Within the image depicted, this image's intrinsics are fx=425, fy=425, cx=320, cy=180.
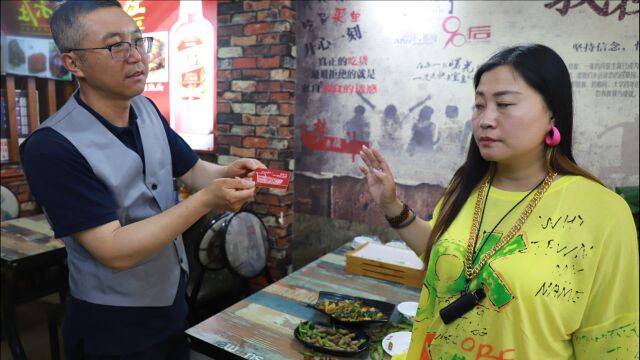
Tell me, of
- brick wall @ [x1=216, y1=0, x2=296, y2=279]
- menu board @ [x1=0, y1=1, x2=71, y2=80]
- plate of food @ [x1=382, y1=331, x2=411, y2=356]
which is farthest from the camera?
menu board @ [x1=0, y1=1, x2=71, y2=80]

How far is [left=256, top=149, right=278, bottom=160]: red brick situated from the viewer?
3062mm

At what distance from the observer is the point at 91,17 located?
132 centimetres

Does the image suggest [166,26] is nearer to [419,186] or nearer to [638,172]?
[419,186]

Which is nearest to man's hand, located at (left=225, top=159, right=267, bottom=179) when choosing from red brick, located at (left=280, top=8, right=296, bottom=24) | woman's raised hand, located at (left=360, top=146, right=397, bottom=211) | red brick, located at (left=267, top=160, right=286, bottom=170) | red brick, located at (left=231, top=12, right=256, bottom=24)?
woman's raised hand, located at (left=360, top=146, right=397, bottom=211)

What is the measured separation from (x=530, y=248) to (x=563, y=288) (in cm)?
11

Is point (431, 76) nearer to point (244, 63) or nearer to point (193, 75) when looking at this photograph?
point (244, 63)

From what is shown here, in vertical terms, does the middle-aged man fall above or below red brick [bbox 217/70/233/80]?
below

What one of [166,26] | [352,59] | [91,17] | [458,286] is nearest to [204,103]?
[166,26]

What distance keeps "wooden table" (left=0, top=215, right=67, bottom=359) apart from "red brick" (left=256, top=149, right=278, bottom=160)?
1.38 meters

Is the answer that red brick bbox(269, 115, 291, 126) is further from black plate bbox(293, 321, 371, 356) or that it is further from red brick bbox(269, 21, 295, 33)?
black plate bbox(293, 321, 371, 356)

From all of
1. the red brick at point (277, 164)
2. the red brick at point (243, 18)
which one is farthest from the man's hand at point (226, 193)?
the red brick at point (243, 18)

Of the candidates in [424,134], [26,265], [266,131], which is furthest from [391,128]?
[26,265]

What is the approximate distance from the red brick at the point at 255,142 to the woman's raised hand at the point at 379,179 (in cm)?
177

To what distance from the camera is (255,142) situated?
3.13 metres
